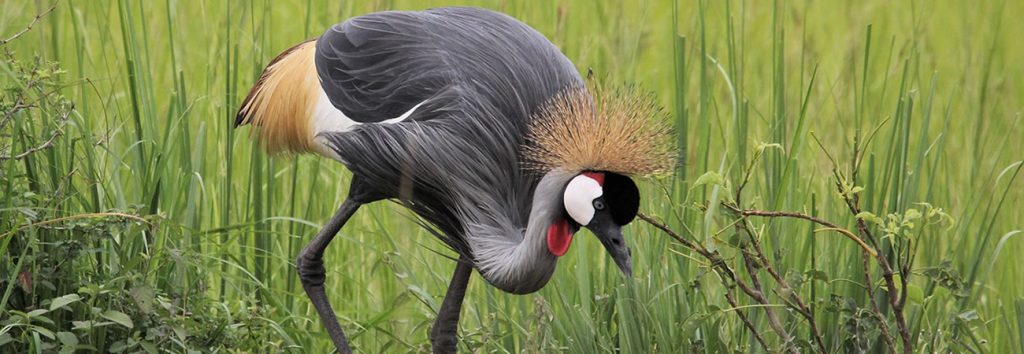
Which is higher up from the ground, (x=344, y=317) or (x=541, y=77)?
(x=541, y=77)

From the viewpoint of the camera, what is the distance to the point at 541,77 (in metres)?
2.95

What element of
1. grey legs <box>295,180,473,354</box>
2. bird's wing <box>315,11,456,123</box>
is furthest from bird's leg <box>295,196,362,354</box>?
bird's wing <box>315,11,456,123</box>

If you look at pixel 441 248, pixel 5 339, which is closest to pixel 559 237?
pixel 5 339

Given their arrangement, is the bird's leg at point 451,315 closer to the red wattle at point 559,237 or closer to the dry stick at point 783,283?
the red wattle at point 559,237

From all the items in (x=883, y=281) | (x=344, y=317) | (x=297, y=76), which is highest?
(x=297, y=76)

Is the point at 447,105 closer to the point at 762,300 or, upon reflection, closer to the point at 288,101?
the point at 288,101

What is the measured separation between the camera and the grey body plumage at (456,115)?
9.49 feet

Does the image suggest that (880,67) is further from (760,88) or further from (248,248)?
(248,248)

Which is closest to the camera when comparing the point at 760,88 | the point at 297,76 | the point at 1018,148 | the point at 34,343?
the point at 34,343

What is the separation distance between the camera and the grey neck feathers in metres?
2.71

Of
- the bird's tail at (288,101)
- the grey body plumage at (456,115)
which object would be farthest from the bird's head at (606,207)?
the bird's tail at (288,101)

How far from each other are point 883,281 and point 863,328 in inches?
3.9

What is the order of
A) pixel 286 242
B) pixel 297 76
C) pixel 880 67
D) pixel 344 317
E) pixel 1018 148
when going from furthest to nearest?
pixel 880 67 < pixel 1018 148 < pixel 286 242 < pixel 344 317 < pixel 297 76

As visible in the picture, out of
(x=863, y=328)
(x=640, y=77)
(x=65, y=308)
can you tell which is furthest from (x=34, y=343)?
(x=640, y=77)
